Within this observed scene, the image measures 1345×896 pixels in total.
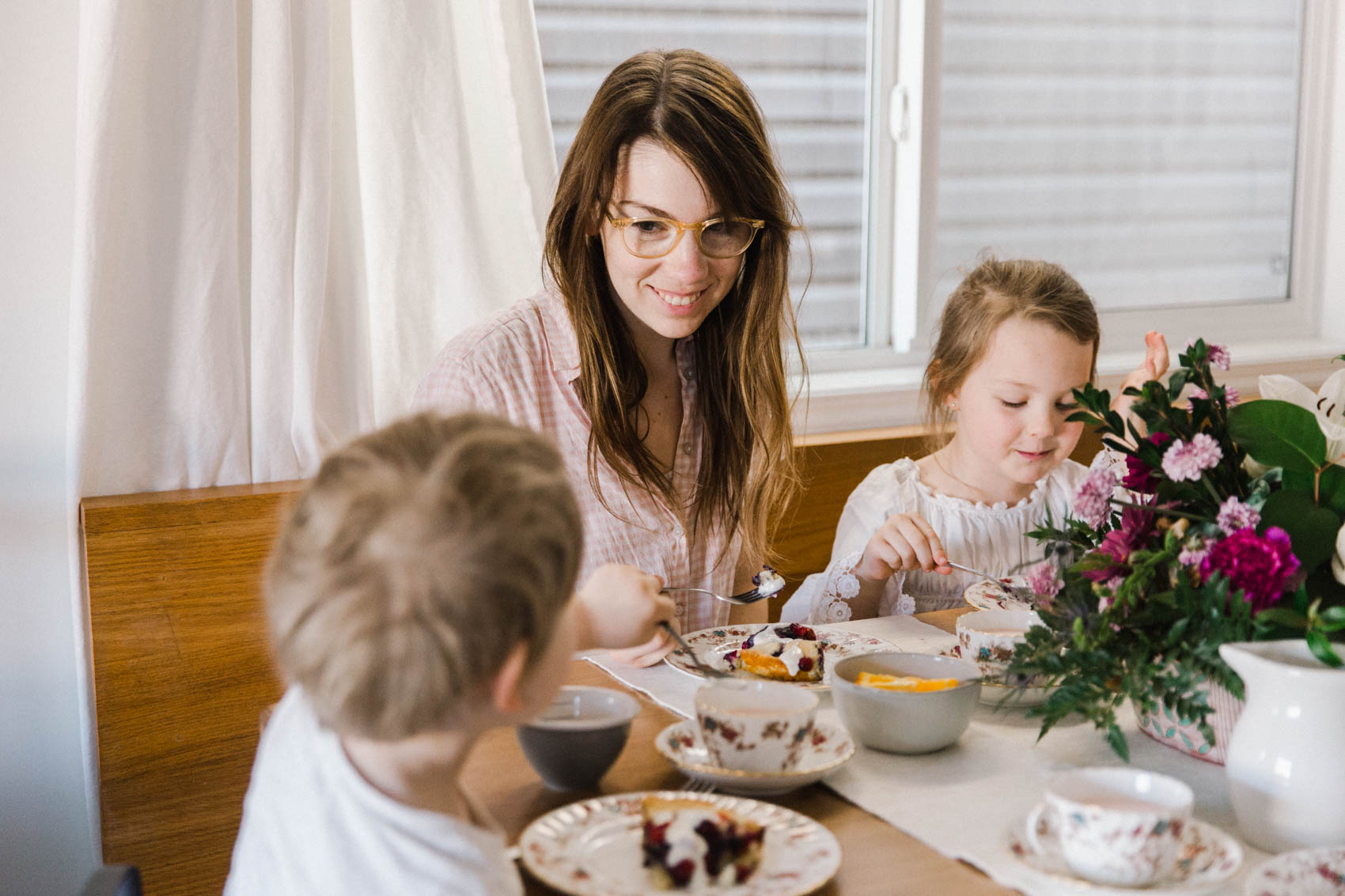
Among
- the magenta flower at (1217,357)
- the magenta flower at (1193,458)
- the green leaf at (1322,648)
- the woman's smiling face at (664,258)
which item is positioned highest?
the woman's smiling face at (664,258)

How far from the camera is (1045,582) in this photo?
1101mm

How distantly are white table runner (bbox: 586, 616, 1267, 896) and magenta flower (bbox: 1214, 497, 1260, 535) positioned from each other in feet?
0.69

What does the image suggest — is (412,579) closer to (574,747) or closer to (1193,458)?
(574,747)

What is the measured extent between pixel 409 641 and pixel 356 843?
0.47 ft

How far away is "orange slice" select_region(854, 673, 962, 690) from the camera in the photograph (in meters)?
1.03

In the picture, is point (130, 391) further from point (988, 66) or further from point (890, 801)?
point (988, 66)

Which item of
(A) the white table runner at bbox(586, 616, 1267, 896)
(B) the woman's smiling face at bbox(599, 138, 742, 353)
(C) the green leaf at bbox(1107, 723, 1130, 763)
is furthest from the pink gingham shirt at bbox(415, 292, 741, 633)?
(C) the green leaf at bbox(1107, 723, 1130, 763)

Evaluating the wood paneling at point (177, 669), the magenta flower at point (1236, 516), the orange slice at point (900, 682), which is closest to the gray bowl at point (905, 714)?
the orange slice at point (900, 682)

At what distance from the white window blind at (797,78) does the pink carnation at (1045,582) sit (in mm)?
1410

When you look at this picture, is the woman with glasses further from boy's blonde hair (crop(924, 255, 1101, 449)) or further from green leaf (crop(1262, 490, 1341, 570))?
green leaf (crop(1262, 490, 1341, 570))

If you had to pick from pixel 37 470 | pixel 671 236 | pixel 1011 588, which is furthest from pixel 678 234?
pixel 37 470

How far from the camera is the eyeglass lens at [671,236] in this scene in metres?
1.54

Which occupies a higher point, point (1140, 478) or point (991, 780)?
point (1140, 478)

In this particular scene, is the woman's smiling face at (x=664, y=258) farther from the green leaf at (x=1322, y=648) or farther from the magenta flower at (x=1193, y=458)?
the green leaf at (x=1322, y=648)
